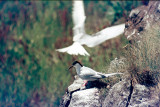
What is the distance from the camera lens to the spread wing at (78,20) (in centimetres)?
630

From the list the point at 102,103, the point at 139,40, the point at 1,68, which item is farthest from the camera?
the point at 1,68

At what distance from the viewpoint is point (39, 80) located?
7.27 meters

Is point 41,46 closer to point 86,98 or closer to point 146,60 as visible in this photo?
point 86,98

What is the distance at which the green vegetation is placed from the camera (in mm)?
6797

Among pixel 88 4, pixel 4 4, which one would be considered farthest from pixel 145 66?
pixel 4 4

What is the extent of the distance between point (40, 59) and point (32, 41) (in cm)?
56

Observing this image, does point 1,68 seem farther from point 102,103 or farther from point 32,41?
point 102,103

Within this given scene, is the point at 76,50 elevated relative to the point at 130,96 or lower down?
elevated

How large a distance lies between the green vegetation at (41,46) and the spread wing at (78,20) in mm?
447

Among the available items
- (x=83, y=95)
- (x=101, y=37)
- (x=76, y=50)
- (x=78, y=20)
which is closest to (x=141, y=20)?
(x=101, y=37)

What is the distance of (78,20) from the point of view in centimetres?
679

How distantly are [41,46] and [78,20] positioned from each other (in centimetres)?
160

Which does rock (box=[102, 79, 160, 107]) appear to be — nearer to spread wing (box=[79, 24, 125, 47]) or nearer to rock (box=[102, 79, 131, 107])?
rock (box=[102, 79, 131, 107])

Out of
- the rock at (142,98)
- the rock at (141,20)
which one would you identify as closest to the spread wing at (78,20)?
the rock at (141,20)
